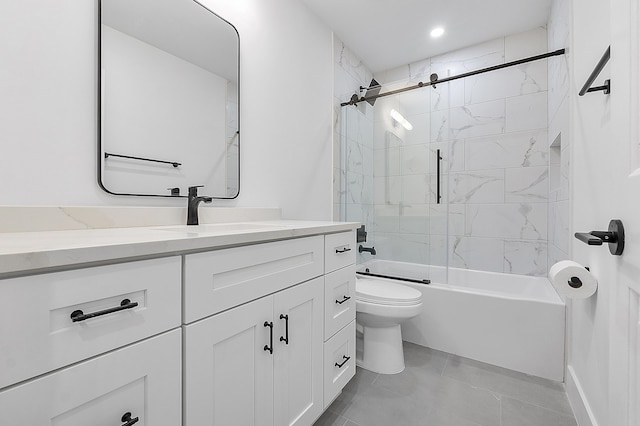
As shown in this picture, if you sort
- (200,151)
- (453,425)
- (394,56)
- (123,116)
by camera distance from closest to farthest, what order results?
(123,116)
(453,425)
(200,151)
(394,56)

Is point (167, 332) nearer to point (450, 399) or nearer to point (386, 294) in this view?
point (386, 294)

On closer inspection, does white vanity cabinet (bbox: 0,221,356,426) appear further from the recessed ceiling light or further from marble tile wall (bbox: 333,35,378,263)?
the recessed ceiling light

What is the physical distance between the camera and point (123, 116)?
1.15 meters

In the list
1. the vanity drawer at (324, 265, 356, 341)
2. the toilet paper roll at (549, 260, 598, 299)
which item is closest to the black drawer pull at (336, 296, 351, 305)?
the vanity drawer at (324, 265, 356, 341)

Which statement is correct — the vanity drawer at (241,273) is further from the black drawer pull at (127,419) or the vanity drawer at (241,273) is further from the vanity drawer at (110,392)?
the black drawer pull at (127,419)

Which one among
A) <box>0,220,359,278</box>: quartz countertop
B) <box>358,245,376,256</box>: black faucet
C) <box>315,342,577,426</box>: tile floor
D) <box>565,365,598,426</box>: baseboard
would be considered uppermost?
<box>0,220,359,278</box>: quartz countertop

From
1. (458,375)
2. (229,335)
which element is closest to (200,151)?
(229,335)

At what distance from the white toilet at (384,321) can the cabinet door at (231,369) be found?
0.91m

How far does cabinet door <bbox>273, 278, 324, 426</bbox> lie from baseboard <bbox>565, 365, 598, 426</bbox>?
1077 mm

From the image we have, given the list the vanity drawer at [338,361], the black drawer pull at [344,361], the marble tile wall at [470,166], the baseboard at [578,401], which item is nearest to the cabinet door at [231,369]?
the vanity drawer at [338,361]

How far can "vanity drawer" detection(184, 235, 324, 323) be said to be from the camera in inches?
29.1

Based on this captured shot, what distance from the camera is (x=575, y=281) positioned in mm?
1124

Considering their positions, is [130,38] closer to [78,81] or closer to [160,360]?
[78,81]

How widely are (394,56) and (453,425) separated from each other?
2929mm
